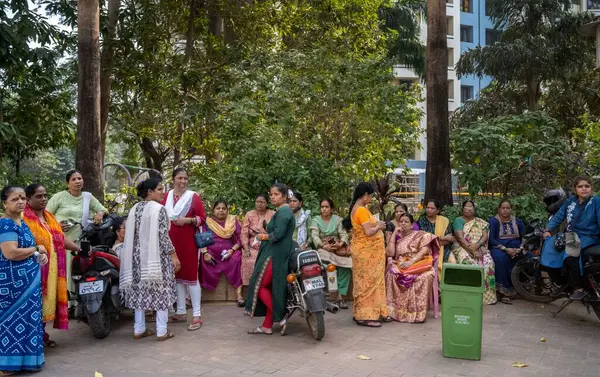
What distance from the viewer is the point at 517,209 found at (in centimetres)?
976

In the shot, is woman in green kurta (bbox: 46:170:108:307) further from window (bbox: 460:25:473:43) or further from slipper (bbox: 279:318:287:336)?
window (bbox: 460:25:473:43)

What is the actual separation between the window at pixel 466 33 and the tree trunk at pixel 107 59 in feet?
122

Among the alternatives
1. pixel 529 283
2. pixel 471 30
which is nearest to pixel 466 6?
pixel 471 30

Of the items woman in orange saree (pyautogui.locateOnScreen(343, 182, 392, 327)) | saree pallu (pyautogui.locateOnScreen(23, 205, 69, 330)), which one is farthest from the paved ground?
saree pallu (pyautogui.locateOnScreen(23, 205, 69, 330))

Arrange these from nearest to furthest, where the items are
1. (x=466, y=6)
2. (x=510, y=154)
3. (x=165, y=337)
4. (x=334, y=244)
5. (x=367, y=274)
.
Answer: (x=165, y=337), (x=367, y=274), (x=334, y=244), (x=510, y=154), (x=466, y=6)

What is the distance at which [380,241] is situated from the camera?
7.62m

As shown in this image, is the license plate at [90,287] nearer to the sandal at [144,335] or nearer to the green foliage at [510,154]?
the sandal at [144,335]

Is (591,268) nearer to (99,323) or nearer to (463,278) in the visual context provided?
(463,278)

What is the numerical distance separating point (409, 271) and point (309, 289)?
6.01ft

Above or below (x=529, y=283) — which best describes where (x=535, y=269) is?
above

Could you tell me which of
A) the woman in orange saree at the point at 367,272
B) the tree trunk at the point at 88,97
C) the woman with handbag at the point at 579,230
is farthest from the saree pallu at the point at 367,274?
the tree trunk at the point at 88,97

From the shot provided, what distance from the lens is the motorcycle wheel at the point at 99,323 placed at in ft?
22.3

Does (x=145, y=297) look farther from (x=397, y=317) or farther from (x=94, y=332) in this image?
(x=397, y=317)

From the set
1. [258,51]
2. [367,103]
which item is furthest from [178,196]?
[258,51]
